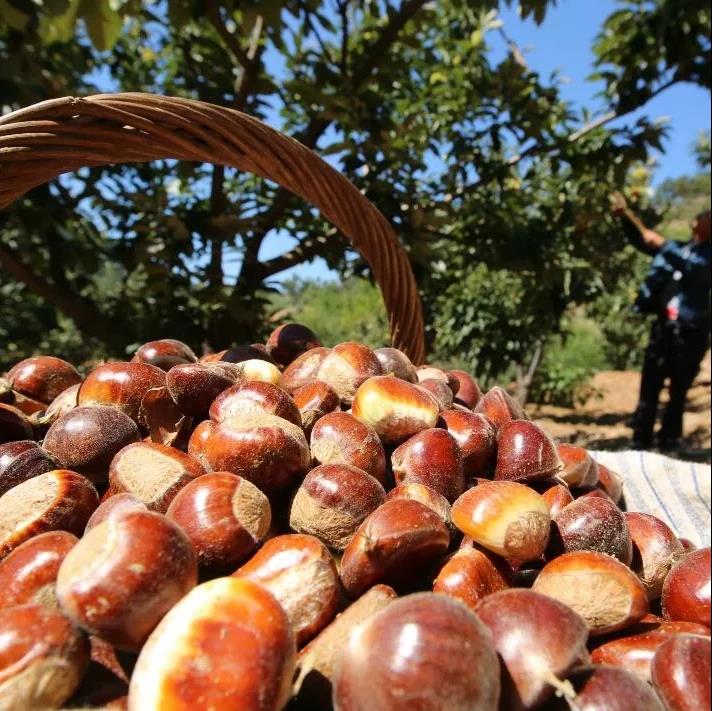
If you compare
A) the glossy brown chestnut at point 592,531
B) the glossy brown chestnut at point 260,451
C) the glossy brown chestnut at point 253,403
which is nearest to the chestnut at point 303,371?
the glossy brown chestnut at point 253,403

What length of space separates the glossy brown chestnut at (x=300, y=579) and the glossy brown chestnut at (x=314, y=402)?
0.38m

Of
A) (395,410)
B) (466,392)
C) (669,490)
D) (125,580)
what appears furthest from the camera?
(669,490)

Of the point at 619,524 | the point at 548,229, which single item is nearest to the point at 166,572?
the point at 619,524

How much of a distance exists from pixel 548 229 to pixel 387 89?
1585 mm

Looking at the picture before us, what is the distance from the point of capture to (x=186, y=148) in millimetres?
1329

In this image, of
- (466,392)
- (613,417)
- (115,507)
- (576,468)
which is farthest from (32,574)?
(613,417)

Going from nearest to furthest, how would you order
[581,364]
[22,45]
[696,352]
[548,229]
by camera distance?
[22,45] < [548,229] < [696,352] < [581,364]

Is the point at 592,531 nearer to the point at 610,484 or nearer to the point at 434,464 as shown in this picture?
the point at 434,464

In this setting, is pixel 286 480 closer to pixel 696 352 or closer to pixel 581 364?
pixel 696 352

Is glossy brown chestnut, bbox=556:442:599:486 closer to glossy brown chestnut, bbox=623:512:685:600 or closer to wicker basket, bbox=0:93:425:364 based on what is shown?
glossy brown chestnut, bbox=623:512:685:600

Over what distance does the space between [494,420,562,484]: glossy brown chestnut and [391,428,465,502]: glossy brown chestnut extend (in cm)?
10

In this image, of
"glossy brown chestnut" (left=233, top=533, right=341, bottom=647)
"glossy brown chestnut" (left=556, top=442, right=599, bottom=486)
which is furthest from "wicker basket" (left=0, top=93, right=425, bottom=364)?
"glossy brown chestnut" (left=233, top=533, right=341, bottom=647)

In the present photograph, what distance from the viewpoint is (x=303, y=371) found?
4.81 ft

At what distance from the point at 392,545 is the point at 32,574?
0.46 metres
